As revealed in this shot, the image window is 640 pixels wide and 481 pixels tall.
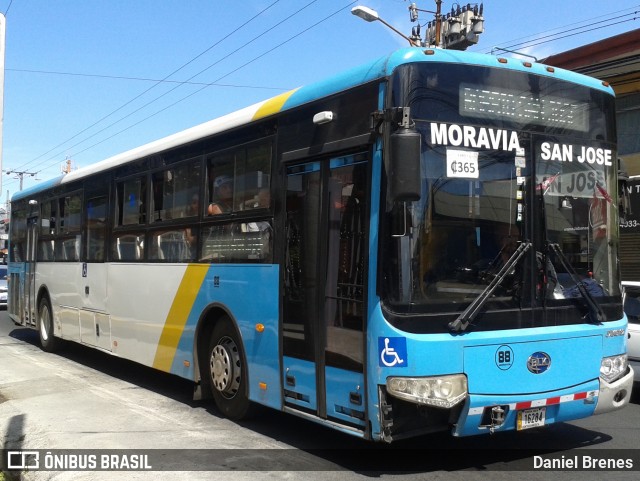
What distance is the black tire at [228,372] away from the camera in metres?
7.29

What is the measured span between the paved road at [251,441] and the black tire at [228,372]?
0.20 metres

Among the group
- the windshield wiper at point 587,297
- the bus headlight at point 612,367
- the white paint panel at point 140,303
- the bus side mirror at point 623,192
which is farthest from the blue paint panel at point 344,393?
the white paint panel at point 140,303

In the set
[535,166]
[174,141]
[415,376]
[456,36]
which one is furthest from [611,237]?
[456,36]

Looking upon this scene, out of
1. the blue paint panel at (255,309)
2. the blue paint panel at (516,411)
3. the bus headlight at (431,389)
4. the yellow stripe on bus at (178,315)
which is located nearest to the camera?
the bus headlight at (431,389)

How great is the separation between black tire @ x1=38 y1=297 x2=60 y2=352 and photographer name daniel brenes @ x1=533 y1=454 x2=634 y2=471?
10.3m

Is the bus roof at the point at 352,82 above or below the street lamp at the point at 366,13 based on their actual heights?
below

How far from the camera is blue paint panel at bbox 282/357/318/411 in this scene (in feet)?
19.7

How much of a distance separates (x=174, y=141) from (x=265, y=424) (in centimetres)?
370

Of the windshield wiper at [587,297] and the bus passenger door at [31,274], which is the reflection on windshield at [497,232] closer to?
the windshield wiper at [587,297]

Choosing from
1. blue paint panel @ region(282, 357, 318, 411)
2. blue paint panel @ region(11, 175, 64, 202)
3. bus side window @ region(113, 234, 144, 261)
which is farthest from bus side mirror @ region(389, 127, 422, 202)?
blue paint panel @ region(11, 175, 64, 202)

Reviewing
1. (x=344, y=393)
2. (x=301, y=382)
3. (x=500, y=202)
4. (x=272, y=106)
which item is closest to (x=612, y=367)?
(x=500, y=202)

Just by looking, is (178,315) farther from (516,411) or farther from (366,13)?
(366,13)

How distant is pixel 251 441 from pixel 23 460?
A: 6.85 feet

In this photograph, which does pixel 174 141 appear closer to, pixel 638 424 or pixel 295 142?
pixel 295 142
